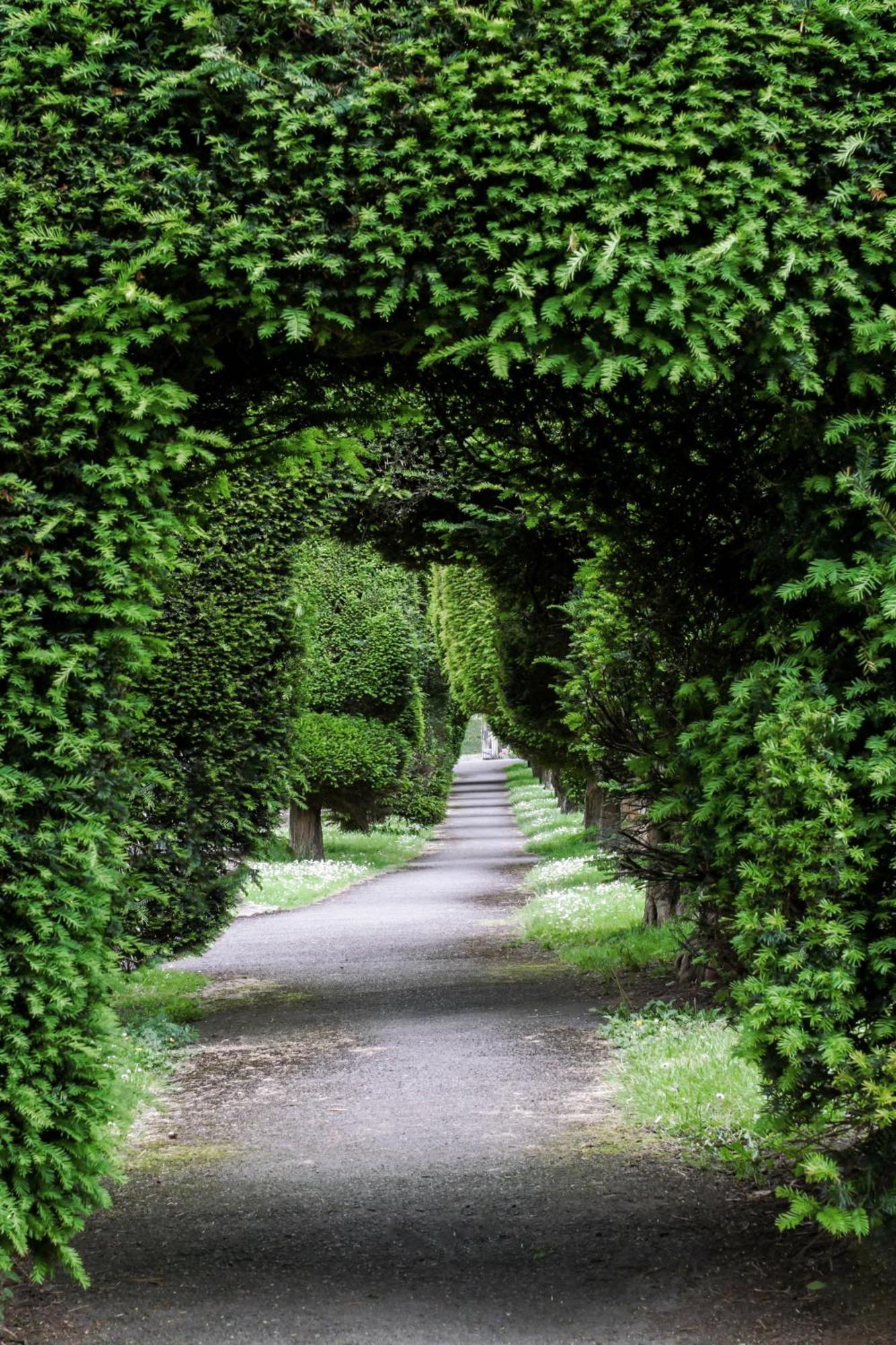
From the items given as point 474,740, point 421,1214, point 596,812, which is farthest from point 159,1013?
point 474,740

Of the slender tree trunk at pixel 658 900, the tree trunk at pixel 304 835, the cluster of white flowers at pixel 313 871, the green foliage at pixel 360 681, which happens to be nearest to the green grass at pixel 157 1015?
the slender tree trunk at pixel 658 900

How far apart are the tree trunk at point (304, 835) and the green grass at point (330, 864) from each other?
0.59 feet

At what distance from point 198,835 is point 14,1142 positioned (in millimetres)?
5625

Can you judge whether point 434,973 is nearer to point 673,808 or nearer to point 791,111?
point 673,808

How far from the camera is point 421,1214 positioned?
5359mm

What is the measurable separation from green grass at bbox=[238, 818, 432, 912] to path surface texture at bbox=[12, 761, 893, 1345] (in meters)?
2.56

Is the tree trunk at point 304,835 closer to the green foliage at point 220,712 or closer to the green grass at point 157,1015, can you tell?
the green grass at point 157,1015

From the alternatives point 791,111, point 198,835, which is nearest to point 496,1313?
point 791,111

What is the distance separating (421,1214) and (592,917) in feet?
27.6

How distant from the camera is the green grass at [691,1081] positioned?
613 cm

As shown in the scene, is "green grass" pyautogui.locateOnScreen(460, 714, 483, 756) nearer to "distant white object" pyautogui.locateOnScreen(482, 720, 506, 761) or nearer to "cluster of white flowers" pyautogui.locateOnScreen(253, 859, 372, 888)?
"distant white object" pyautogui.locateOnScreen(482, 720, 506, 761)

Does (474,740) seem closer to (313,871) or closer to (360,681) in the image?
(360,681)

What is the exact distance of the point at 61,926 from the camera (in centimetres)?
409

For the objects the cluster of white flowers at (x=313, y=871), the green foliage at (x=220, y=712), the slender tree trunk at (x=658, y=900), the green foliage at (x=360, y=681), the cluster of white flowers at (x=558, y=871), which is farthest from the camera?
the green foliage at (x=360, y=681)
